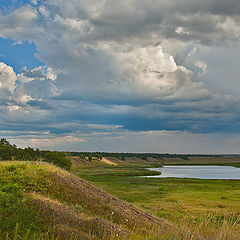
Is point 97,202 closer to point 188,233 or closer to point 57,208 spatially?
point 57,208

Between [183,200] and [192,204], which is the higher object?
[192,204]

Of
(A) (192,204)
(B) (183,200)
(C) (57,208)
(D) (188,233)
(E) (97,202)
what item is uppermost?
(D) (188,233)

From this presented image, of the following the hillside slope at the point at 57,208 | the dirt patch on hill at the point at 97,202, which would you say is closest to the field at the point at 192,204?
the hillside slope at the point at 57,208

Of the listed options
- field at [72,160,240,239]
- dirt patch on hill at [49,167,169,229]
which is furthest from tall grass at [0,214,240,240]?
dirt patch on hill at [49,167,169,229]

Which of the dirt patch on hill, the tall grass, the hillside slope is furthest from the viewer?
the dirt patch on hill

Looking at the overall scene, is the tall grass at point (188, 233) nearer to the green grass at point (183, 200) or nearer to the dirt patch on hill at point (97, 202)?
the green grass at point (183, 200)

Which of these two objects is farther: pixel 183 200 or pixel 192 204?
pixel 183 200

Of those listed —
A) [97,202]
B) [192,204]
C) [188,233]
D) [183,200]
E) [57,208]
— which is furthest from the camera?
[183,200]

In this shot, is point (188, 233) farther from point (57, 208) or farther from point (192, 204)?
point (192, 204)

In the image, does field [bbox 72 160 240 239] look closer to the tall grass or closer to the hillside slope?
the tall grass

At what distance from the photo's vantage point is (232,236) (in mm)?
5473

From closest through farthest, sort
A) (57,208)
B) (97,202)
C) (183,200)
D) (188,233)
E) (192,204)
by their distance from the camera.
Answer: (188,233), (57,208), (97,202), (192,204), (183,200)

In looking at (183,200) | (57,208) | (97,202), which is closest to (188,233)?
(57,208)

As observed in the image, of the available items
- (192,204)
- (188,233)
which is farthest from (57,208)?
(192,204)
